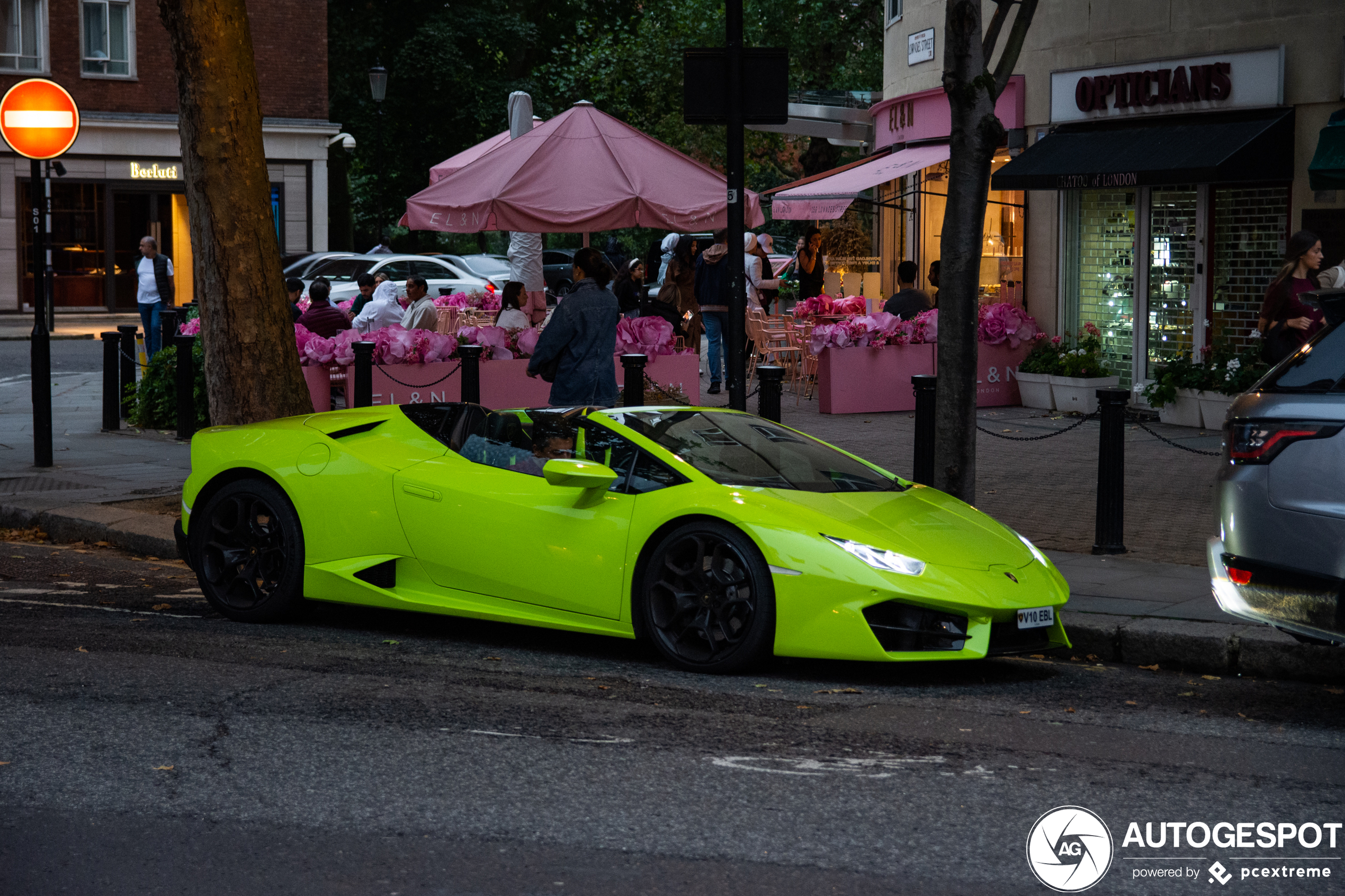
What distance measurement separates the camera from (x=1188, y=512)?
10516 mm

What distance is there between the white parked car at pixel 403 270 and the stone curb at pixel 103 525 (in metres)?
18.8

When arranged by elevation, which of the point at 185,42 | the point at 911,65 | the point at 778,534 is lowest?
the point at 778,534

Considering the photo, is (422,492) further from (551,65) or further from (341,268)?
(551,65)

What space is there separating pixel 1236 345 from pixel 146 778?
44.3 ft

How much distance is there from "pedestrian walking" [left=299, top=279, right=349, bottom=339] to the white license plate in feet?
35.5

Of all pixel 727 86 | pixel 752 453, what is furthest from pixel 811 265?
pixel 752 453

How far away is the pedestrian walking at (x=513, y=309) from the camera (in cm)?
1527

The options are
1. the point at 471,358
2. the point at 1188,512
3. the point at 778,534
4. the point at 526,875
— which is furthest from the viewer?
the point at 471,358

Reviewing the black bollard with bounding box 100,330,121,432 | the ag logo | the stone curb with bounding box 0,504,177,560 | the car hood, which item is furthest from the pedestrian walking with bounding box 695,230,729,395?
the ag logo

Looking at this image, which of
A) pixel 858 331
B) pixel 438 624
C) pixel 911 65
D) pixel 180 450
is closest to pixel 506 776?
pixel 438 624

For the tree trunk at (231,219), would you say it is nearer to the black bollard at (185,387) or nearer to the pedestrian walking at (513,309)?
the black bollard at (185,387)

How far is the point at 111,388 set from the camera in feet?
49.9

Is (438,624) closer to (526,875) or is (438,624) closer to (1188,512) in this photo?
(526,875)

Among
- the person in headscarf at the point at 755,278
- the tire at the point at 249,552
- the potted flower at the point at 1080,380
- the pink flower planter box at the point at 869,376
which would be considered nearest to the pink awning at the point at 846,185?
the person in headscarf at the point at 755,278
